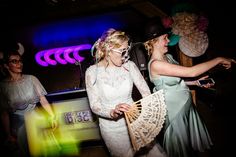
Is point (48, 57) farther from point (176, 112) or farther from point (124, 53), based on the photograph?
point (176, 112)

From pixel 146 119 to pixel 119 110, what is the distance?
1.36 feet

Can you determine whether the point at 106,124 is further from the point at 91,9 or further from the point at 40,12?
the point at 40,12

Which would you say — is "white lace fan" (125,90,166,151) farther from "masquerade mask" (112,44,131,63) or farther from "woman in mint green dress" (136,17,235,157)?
"masquerade mask" (112,44,131,63)

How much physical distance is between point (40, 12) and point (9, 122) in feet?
7.69

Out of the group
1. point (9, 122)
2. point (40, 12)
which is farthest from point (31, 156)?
point (40, 12)

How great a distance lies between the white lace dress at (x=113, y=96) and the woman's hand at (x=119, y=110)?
178mm

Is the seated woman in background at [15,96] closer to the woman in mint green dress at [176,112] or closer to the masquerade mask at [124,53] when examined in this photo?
the masquerade mask at [124,53]

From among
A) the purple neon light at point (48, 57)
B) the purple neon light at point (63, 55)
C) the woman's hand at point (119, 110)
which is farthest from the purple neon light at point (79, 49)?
the woman's hand at point (119, 110)

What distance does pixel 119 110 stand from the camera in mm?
2936

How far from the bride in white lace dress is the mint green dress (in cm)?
31

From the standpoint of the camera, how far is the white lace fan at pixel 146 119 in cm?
300

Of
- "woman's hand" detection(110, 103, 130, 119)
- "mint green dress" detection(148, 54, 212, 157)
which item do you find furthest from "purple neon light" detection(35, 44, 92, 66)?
"woman's hand" detection(110, 103, 130, 119)

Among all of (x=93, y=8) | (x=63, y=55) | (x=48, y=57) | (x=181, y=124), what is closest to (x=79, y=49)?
(x=63, y=55)

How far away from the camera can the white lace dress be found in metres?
3.21
